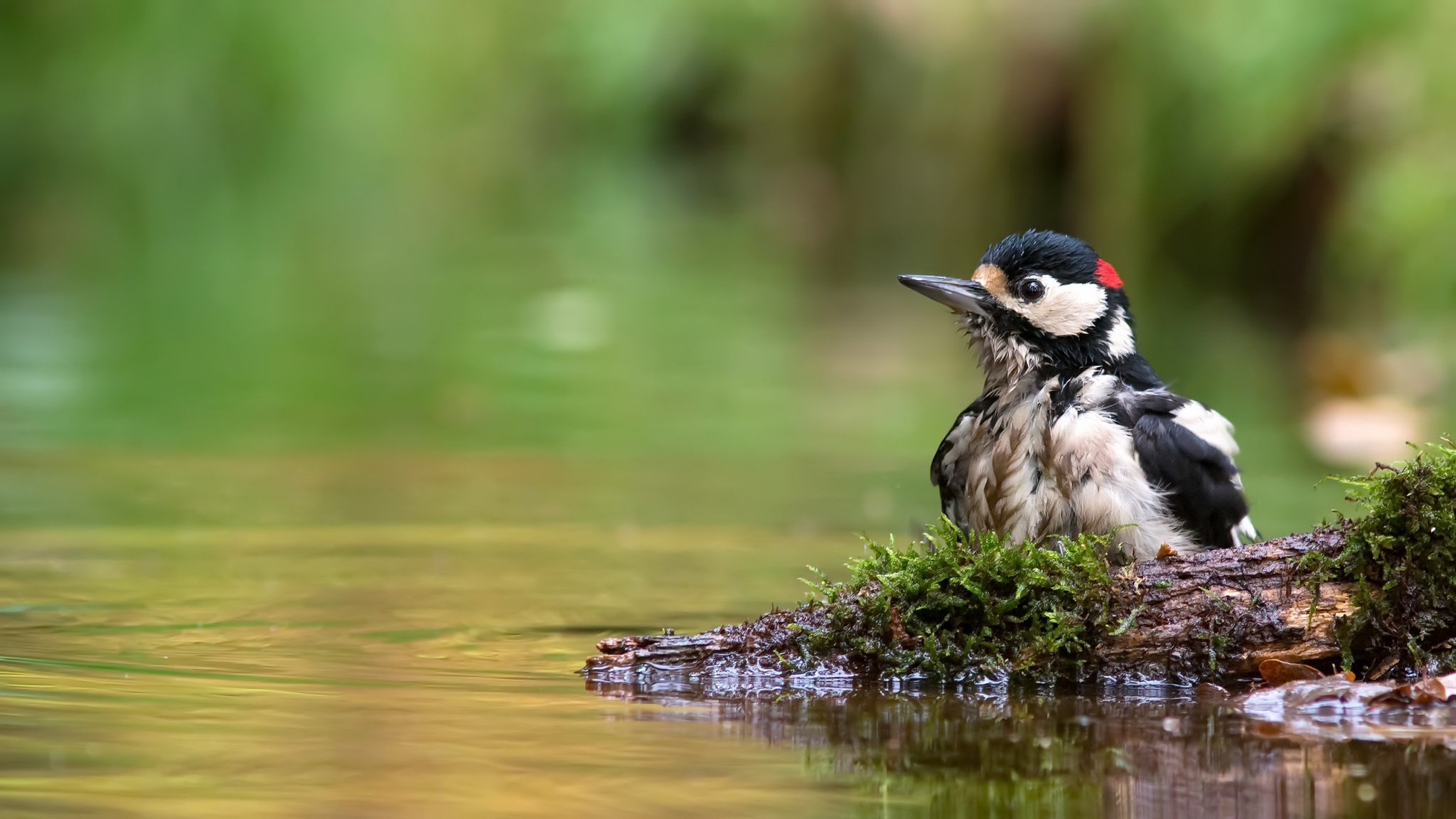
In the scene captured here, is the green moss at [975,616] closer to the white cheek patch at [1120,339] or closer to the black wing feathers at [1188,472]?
the black wing feathers at [1188,472]

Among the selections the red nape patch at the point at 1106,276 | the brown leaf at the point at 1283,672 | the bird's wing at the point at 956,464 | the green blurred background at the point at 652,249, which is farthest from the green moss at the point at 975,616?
the green blurred background at the point at 652,249

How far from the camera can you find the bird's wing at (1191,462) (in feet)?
13.7

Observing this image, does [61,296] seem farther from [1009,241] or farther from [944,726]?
[944,726]

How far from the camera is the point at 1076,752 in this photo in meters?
3.20

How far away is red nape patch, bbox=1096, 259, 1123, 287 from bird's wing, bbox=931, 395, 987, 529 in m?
0.37

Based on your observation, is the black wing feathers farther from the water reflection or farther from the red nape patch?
the water reflection

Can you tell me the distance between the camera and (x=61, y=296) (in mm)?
12406

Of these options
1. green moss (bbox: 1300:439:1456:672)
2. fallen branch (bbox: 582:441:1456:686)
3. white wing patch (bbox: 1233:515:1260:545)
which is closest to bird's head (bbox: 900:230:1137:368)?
white wing patch (bbox: 1233:515:1260:545)

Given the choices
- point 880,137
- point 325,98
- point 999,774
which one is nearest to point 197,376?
point 999,774

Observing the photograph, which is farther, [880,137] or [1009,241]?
[880,137]

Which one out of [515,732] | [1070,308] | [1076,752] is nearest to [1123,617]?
[1076,752]

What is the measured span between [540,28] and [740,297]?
1380 centimetres

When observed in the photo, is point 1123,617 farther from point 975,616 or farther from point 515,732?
point 515,732

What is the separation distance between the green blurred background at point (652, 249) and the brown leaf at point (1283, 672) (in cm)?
132
